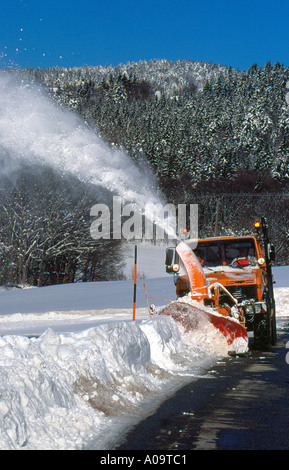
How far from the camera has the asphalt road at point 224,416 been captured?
5113 millimetres

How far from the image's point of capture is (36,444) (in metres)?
4.88

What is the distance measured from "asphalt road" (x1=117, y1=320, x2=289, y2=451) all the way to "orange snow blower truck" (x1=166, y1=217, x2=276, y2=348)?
246cm

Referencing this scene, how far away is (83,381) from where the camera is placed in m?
6.58

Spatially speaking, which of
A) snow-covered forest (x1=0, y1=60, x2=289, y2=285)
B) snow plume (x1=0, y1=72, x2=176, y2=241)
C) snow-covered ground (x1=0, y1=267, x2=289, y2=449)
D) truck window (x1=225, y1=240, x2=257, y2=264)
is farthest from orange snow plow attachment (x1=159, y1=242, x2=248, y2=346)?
snow-covered forest (x1=0, y1=60, x2=289, y2=285)

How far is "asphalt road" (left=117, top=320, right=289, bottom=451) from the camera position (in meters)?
5.11

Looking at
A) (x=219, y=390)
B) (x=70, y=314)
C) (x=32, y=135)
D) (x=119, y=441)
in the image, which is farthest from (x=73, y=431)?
(x=70, y=314)

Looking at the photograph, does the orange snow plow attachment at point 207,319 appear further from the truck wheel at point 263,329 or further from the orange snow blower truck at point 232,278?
the truck wheel at point 263,329

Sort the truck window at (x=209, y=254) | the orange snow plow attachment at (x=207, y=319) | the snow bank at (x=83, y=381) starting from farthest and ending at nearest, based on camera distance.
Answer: the truck window at (x=209, y=254) → the orange snow plow attachment at (x=207, y=319) → the snow bank at (x=83, y=381)

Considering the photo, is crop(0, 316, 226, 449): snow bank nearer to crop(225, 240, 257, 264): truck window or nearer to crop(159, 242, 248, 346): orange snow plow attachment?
crop(159, 242, 248, 346): orange snow plow attachment

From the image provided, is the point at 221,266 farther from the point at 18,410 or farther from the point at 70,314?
the point at 70,314

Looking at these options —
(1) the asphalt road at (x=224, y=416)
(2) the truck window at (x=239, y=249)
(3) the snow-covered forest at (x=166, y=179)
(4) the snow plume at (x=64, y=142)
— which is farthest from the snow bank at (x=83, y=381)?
(3) the snow-covered forest at (x=166, y=179)

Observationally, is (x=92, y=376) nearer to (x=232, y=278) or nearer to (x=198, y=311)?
(x=198, y=311)

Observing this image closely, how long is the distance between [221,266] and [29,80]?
1352cm

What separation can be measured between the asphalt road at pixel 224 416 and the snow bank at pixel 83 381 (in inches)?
11.4
